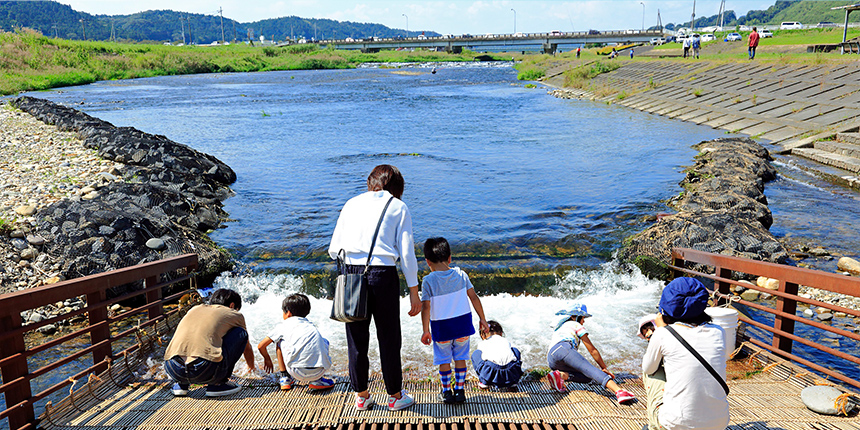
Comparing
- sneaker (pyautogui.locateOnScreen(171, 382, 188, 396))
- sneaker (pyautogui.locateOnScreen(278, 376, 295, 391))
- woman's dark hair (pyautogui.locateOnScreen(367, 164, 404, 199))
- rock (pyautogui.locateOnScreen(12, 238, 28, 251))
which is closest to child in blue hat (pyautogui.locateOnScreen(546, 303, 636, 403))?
woman's dark hair (pyautogui.locateOnScreen(367, 164, 404, 199))

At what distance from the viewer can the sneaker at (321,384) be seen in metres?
4.93

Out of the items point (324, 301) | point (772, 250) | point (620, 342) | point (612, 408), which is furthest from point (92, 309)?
point (772, 250)

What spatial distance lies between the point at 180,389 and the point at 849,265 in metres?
9.38

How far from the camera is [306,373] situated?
16.4 ft

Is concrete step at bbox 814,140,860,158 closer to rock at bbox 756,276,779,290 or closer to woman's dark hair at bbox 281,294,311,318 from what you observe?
rock at bbox 756,276,779,290

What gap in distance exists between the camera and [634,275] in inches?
361

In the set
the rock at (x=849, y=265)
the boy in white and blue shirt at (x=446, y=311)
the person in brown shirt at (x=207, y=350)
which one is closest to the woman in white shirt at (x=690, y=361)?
the boy in white and blue shirt at (x=446, y=311)

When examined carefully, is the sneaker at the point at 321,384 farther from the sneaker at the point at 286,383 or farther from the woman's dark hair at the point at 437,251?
the woman's dark hair at the point at 437,251

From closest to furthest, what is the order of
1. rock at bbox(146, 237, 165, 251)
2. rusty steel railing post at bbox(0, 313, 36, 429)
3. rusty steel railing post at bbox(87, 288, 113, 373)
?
rusty steel railing post at bbox(0, 313, 36, 429) < rusty steel railing post at bbox(87, 288, 113, 373) < rock at bbox(146, 237, 165, 251)

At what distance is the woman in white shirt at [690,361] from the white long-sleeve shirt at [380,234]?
1.72 metres

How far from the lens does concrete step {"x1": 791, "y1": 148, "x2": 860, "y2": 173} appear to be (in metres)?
15.4

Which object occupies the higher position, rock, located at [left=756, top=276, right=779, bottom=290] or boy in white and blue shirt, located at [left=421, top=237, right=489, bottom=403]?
boy in white and blue shirt, located at [left=421, top=237, right=489, bottom=403]

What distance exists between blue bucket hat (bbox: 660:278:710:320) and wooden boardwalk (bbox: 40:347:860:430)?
1.18m

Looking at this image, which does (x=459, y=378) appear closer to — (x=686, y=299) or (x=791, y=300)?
(x=686, y=299)
